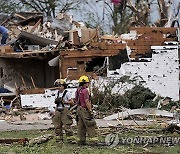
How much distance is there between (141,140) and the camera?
12.3 metres

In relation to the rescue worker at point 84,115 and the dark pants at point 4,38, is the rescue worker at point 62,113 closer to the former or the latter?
the rescue worker at point 84,115

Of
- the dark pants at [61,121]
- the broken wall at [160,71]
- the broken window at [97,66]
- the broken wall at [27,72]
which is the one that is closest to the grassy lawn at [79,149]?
the dark pants at [61,121]

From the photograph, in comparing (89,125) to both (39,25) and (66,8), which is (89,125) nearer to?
(39,25)

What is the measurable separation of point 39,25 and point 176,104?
32.8 feet

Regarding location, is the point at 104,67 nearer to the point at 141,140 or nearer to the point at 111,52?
the point at 111,52

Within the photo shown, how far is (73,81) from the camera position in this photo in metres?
24.0

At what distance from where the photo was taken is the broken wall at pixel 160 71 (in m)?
24.2

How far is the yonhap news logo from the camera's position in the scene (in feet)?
39.4

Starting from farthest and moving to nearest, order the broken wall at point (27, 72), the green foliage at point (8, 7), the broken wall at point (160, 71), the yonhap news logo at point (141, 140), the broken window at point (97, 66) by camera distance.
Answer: the green foliage at point (8, 7) → the broken wall at point (27, 72) → the broken window at point (97, 66) → the broken wall at point (160, 71) → the yonhap news logo at point (141, 140)

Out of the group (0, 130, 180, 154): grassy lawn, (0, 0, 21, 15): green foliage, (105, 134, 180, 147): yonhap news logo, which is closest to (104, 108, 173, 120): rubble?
(105, 134, 180, 147): yonhap news logo

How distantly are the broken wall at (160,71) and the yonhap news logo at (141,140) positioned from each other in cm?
1139

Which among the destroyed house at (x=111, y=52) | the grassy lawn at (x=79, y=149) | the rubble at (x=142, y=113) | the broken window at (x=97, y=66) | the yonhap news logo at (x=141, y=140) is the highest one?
the destroyed house at (x=111, y=52)

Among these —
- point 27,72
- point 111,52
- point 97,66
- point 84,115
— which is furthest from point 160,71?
point 84,115

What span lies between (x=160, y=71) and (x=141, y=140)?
1236 cm
